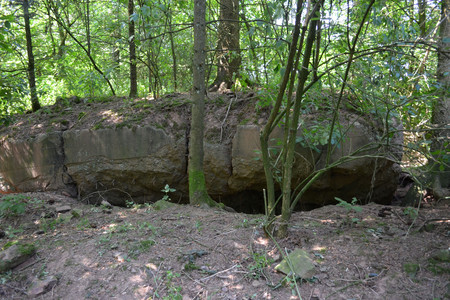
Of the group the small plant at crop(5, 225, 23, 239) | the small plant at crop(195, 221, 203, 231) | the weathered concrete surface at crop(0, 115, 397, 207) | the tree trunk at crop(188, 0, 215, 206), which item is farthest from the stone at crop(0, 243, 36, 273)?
the weathered concrete surface at crop(0, 115, 397, 207)

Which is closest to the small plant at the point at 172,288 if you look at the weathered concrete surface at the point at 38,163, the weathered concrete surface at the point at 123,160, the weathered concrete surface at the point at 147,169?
the weathered concrete surface at the point at 147,169

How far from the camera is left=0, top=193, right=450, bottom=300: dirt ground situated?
8.34ft

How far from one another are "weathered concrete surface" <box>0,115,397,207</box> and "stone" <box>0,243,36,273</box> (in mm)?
2339

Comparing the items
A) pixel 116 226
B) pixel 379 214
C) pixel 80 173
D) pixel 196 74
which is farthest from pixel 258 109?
pixel 80 173

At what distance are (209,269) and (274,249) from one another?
0.62 meters

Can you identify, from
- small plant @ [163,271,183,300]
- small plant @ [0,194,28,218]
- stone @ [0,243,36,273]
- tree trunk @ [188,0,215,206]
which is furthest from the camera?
tree trunk @ [188,0,215,206]

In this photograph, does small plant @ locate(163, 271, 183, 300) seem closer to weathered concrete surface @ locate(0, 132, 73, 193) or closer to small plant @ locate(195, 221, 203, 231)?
small plant @ locate(195, 221, 203, 231)

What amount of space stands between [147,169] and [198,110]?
5.24 ft

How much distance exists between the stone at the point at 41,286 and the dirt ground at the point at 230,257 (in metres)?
0.04

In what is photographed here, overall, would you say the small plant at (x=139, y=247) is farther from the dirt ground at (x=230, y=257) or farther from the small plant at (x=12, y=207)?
the small plant at (x=12, y=207)

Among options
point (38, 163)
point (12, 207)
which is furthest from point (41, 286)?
point (38, 163)

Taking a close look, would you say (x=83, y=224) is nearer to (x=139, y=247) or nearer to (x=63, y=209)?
(x=63, y=209)

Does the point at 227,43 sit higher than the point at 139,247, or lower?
higher

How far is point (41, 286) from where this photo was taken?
2.75 meters
